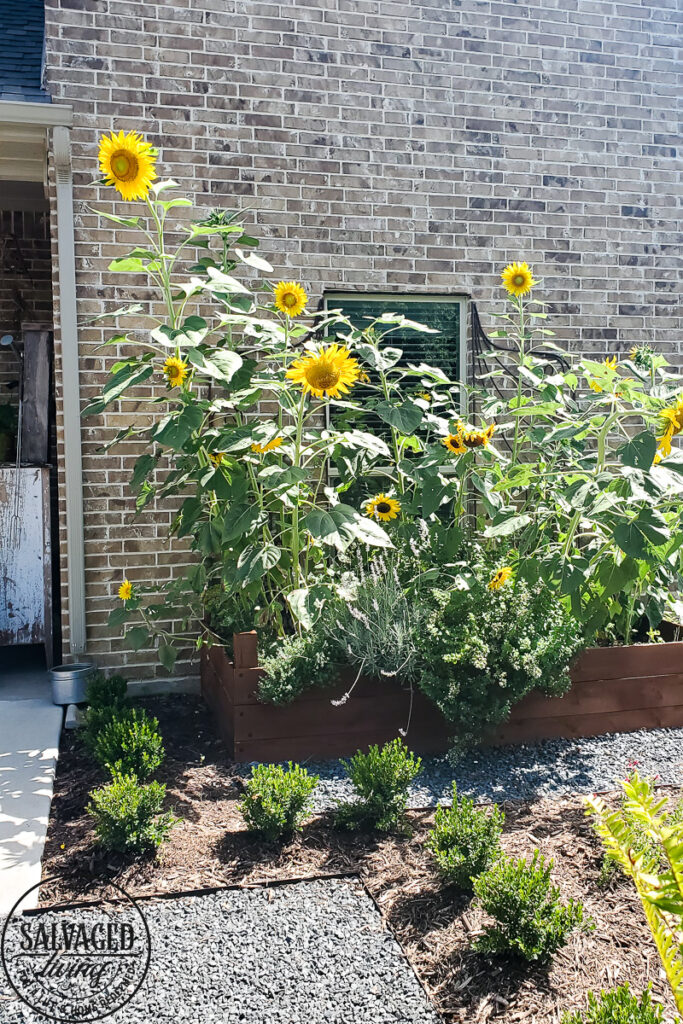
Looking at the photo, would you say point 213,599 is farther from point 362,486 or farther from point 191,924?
point 191,924

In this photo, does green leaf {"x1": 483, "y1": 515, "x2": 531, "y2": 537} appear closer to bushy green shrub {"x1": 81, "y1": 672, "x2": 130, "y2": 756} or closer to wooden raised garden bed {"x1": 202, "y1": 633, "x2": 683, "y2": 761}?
wooden raised garden bed {"x1": 202, "y1": 633, "x2": 683, "y2": 761}

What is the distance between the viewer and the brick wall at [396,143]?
4289 millimetres

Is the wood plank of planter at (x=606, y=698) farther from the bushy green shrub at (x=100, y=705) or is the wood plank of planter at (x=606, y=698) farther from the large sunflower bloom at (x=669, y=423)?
the bushy green shrub at (x=100, y=705)

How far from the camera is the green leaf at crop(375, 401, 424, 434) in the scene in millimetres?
3447

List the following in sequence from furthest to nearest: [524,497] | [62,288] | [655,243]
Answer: [655,243]
[524,497]
[62,288]

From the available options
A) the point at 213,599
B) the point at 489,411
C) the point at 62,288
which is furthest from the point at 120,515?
the point at 489,411

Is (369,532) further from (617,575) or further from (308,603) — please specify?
(617,575)

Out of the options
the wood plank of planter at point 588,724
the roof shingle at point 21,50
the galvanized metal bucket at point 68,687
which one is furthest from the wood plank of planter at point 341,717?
the roof shingle at point 21,50

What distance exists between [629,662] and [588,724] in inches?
12.5

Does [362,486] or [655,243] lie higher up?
[655,243]

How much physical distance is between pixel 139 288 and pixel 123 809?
2.69 m

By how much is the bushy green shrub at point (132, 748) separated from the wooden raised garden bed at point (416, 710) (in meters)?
0.36

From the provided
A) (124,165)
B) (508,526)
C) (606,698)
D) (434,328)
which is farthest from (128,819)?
(434,328)

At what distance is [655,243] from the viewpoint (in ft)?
17.3
